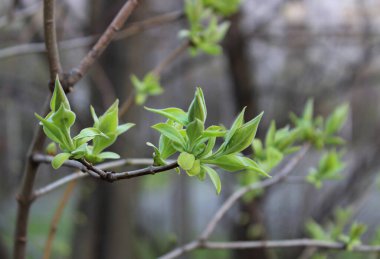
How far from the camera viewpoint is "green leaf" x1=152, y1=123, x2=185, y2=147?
35cm

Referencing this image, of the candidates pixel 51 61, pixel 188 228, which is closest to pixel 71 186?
pixel 51 61

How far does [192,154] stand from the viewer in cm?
36

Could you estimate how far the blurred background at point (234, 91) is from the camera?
1.55 m

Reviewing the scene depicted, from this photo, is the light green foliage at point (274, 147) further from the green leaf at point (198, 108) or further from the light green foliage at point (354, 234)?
the green leaf at point (198, 108)

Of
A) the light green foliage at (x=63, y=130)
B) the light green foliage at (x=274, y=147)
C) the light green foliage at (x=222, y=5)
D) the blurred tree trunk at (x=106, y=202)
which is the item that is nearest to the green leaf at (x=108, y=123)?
the light green foliage at (x=63, y=130)

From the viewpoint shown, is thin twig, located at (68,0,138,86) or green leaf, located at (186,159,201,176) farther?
thin twig, located at (68,0,138,86)

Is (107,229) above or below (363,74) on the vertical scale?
below

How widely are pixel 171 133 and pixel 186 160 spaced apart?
0.09ft

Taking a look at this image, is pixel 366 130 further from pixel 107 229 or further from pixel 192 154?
pixel 192 154

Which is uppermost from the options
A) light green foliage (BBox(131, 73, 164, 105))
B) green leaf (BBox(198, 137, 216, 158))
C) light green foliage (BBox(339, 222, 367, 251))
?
light green foliage (BBox(131, 73, 164, 105))

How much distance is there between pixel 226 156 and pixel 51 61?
0.22m

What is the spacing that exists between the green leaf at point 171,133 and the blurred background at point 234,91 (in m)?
1.14

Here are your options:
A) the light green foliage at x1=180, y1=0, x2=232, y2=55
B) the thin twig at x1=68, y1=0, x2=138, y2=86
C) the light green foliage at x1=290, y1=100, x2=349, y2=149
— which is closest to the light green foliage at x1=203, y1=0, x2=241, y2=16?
Result: the light green foliage at x1=180, y1=0, x2=232, y2=55

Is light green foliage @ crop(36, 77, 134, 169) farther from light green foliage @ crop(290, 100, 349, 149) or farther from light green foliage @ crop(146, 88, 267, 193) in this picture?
light green foliage @ crop(290, 100, 349, 149)
